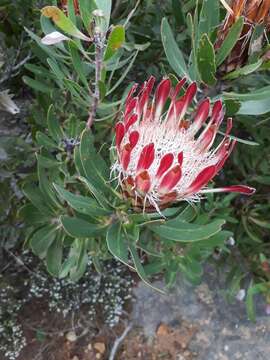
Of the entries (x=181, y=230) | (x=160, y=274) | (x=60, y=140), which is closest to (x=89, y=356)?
(x=160, y=274)

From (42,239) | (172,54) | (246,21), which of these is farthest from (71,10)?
(42,239)

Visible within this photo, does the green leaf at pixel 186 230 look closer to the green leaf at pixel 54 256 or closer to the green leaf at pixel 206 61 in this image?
the green leaf at pixel 206 61

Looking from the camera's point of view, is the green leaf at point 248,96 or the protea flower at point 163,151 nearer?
the protea flower at point 163,151

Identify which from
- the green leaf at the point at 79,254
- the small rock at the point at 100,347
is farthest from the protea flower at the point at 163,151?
the small rock at the point at 100,347

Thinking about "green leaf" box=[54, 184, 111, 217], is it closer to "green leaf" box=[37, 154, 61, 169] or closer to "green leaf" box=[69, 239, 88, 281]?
"green leaf" box=[37, 154, 61, 169]

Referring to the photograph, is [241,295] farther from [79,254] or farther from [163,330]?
[79,254]

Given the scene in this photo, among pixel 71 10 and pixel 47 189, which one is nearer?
pixel 71 10

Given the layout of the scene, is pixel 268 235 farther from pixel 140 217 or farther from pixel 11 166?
pixel 140 217
